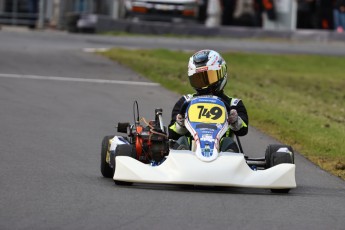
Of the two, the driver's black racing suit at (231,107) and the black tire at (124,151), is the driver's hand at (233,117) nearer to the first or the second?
the driver's black racing suit at (231,107)

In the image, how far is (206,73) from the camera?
35.7 feet

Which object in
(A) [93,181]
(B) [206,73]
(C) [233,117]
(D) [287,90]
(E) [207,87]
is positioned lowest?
(D) [287,90]

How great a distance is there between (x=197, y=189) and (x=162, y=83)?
10.4 m

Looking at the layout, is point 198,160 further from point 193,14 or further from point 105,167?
point 193,14

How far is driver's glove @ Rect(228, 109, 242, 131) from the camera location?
34.8 ft

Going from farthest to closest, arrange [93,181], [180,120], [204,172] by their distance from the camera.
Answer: [180,120]
[93,181]
[204,172]

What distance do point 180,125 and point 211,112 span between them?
36 cm

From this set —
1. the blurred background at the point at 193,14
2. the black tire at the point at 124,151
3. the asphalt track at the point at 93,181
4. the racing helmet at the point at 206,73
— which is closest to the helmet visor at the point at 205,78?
the racing helmet at the point at 206,73

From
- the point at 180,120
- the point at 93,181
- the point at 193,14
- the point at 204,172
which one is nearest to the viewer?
the point at 204,172

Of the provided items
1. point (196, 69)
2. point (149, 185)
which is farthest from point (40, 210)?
point (196, 69)

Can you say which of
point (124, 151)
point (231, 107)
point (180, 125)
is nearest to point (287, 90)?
point (231, 107)

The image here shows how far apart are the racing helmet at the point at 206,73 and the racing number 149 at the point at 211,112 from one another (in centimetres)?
35

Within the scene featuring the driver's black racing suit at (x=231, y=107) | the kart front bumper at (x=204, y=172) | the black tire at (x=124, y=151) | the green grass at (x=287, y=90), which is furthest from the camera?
the green grass at (x=287, y=90)

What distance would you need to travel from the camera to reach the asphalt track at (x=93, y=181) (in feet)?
27.5
